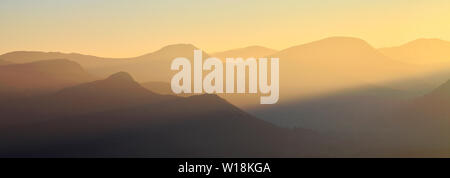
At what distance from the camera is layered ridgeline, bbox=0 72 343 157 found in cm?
2562

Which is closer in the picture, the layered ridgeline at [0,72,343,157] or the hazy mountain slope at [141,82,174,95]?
the hazy mountain slope at [141,82,174,95]

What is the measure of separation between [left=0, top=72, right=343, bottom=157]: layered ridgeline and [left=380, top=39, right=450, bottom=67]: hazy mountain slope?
27.1 feet

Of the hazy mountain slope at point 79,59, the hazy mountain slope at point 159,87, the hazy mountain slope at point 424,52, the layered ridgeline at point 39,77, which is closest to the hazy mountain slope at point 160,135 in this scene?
the hazy mountain slope at point 159,87

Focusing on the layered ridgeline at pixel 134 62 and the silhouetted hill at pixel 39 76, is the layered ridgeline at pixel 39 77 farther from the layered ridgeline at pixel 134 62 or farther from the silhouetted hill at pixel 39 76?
the layered ridgeline at pixel 134 62

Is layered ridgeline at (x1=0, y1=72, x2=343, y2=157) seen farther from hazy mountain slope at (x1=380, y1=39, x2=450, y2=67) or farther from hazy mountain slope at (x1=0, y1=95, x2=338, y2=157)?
hazy mountain slope at (x1=380, y1=39, x2=450, y2=67)

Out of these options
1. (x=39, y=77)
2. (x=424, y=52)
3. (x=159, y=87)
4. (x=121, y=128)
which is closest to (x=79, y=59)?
(x=159, y=87)

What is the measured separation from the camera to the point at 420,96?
2947 centimetres

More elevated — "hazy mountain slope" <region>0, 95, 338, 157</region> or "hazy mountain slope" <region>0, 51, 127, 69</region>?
"hazy mountain slope" <region>0, 51, 127, 69</region>

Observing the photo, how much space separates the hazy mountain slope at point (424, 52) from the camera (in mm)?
23406

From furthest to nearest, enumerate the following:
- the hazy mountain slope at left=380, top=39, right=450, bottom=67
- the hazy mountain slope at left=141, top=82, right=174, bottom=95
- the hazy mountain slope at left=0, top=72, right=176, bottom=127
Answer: the hazy mountain slope at left=0, top=72, right=176, bottom=127
the hazy mountain slope at left=141, top=82, right=174, bottom=95
the hazy mountain slope at left=380, top=39, right=450, bottom=67

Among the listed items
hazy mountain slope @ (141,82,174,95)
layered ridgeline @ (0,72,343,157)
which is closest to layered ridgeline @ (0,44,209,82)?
hazy mountain slope @ (141,82,174,95)

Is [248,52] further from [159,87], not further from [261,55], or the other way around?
[159,87]

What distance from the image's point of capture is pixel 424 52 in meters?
26.7

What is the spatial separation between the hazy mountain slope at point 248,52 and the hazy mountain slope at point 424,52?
32.2ft
